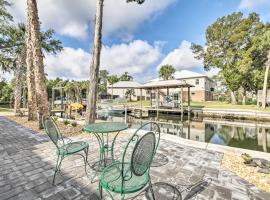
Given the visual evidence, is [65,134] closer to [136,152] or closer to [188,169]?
[188,169]

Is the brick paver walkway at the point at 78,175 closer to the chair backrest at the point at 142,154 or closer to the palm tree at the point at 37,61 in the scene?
the chair backrest at the point at 142,154

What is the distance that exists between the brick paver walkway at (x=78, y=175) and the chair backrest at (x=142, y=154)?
3.54ft

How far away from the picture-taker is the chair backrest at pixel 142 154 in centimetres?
166

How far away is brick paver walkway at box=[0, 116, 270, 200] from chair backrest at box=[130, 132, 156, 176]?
42.5 inches

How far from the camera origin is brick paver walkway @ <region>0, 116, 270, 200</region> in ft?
7.89

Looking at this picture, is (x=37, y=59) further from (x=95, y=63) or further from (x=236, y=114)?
(x=236, y=114)

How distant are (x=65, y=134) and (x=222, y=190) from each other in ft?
18.1

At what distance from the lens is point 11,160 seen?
12.0 feet

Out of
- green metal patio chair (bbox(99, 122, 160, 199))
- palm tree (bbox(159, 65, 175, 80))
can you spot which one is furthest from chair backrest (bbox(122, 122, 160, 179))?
palm tree (bbox(159, 65, 175, 80))

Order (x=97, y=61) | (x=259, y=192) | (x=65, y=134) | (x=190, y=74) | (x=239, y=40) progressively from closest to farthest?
1. (x=259, y=192)
2. (x=65, y=134)
3. (x=97, y=61)
4. (x=239, y=40)
5. (x=190, y=74)

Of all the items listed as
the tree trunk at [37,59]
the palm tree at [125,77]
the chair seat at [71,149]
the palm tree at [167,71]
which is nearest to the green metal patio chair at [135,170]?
the chair seat at [71,149]

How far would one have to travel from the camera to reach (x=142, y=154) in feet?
5.73

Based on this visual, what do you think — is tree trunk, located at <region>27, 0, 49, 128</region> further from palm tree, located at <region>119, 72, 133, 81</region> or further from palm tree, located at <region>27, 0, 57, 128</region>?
palm tree, located at <region>119, 72, 133, 81</region>

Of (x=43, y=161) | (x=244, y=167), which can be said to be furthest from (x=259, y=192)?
(x=43, y=161)
